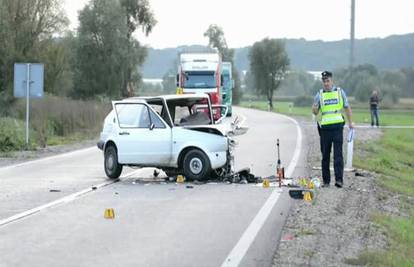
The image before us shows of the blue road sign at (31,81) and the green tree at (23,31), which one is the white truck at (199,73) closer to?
the green tree at (23,31)

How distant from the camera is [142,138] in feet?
48.9

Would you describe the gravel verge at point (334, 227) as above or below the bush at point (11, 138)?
below

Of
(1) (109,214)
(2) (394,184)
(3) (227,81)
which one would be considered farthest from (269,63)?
(1) (109,214)

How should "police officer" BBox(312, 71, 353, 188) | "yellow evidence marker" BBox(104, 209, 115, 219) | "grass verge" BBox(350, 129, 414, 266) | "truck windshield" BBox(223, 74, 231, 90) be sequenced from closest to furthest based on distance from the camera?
1. "grass verge" BBox(350, 129, 414, 266)
2. "yellow evidence marker" BBox(104, 209, 115, 219)
3. "police officer" BBox(312, 71, 353, 188)
4. "truck windshield" BBox(223, 74, 231, 90)

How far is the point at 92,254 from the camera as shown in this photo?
7.89m

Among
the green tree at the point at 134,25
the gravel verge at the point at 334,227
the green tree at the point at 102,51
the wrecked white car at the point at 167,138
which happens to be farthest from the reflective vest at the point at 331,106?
the green tree at the point at 134,25

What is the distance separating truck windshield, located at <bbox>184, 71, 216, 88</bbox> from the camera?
→ 39844 mm


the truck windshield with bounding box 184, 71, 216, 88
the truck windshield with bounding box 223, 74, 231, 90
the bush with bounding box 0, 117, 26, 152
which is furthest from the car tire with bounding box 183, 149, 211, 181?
the truck windshield with bounding box 223, 74, 231, 90

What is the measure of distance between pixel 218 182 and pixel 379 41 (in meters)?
164

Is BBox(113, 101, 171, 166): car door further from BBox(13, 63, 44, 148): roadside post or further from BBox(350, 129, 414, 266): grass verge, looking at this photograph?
BBox(13, 63, 44, 148): roadside post

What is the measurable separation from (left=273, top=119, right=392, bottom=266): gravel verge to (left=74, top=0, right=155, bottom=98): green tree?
150ft

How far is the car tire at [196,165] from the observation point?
14.5 m

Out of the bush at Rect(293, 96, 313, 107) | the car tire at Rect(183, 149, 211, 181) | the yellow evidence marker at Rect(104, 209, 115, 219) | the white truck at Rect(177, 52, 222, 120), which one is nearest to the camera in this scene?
the yellow evidence marker at Rect(104, 209, 115, 219)

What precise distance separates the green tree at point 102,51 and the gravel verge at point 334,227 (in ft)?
150
